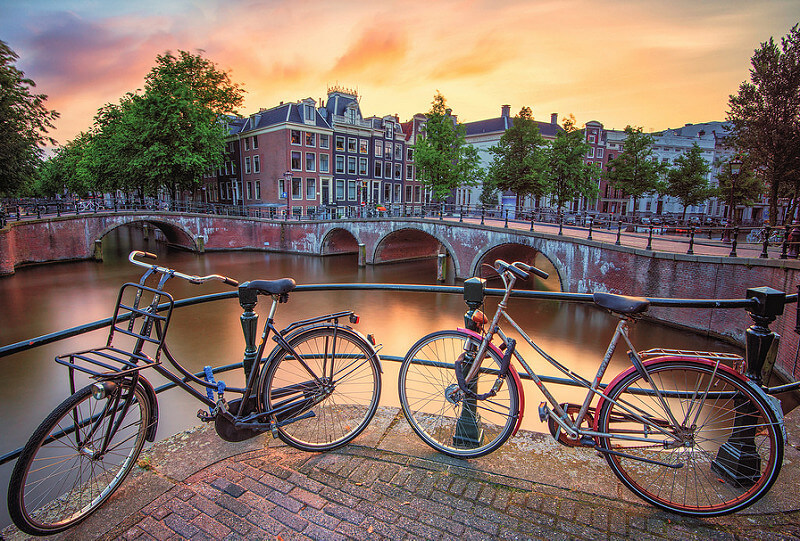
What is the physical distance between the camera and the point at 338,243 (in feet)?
97.0

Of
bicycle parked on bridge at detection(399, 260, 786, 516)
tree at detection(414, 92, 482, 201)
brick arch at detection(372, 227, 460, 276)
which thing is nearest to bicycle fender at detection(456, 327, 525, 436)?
bicycle parked on bridge at detection(399, 260, 786, 516)

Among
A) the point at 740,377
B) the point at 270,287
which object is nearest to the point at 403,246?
the point at 270,287

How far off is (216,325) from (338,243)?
1600cm

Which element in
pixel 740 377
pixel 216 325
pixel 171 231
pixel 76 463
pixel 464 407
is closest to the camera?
pixel 740 377

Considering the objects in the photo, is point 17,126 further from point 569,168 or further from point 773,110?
point 773,110

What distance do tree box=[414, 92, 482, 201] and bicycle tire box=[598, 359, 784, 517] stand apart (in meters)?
28.1

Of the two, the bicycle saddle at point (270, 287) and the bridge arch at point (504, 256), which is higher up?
the bicycle saddle at point (270, 287)

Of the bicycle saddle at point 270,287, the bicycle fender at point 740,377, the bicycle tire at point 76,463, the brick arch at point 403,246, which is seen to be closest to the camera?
the bicycle tire at point 76,463

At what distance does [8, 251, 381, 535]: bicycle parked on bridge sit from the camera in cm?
181

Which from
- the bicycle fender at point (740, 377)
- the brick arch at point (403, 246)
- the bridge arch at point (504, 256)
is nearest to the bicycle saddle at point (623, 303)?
the bicycle fender at point (740, 377)

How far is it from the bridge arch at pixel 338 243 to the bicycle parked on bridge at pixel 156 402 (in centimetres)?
2472

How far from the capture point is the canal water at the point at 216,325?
9102 mm

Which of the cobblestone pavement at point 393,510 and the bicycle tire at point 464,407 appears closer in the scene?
the cobblestone pavement at point 393,510

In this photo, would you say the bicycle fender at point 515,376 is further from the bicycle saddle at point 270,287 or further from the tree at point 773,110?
the tree at point 773,110
